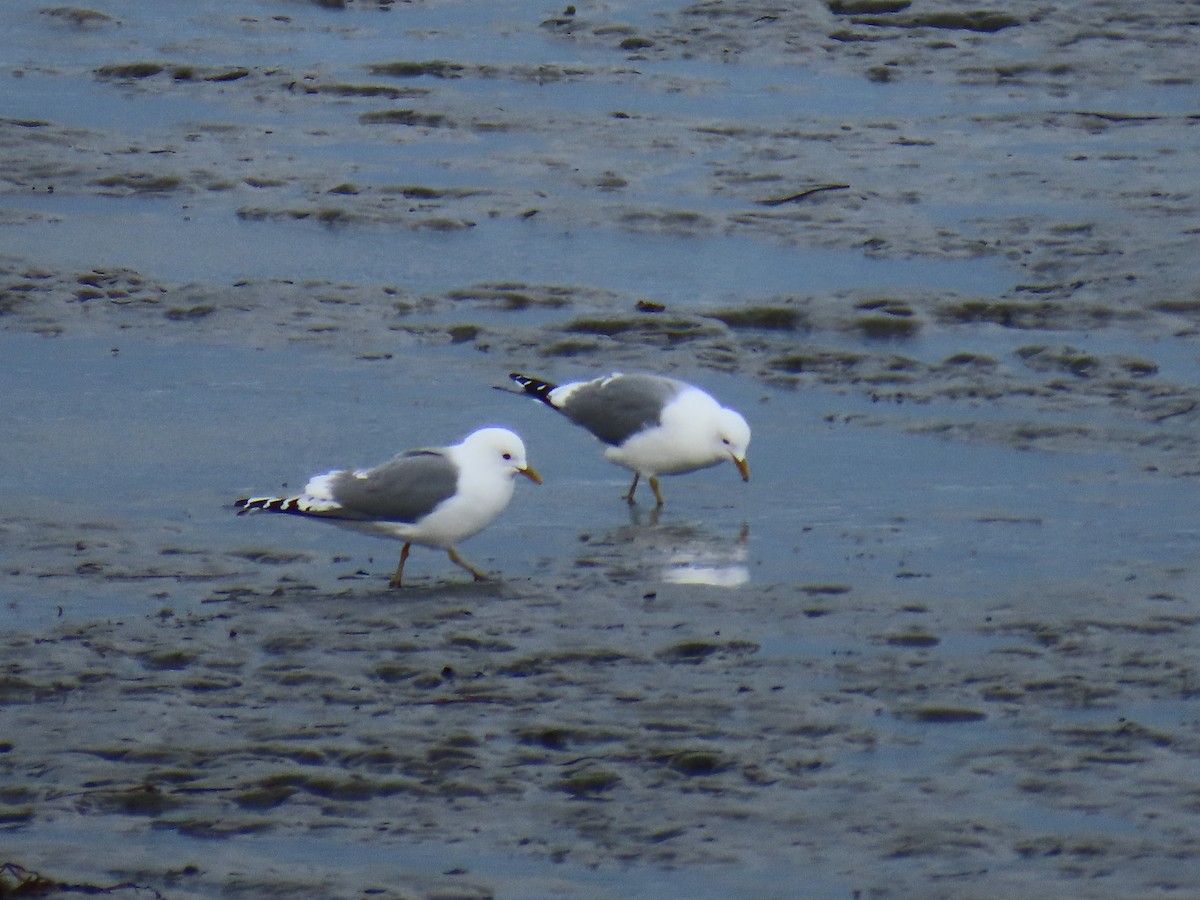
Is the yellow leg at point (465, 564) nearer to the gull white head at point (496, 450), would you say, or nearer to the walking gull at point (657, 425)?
the gull white head at point (496, 450)

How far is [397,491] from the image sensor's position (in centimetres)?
783

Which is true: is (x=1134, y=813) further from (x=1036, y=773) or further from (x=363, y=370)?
(x=363, y=370)

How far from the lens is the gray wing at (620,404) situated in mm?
8891

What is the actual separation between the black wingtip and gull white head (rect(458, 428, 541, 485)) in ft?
4.64

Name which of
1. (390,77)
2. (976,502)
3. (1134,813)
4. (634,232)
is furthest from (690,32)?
(1134,813)

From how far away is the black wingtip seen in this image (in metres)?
9.42

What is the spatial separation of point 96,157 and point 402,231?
2.63m

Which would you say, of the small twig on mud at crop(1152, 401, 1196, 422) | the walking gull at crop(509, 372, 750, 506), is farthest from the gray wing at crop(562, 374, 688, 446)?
the small twig on mud at crop(1152, 401, 1196, 422)

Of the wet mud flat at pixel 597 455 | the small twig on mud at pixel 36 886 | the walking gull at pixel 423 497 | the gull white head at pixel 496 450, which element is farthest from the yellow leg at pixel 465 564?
the small twig on mud at pixel 36 886

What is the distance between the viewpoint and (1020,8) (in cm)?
1683

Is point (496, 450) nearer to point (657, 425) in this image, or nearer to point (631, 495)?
point (657, 425)

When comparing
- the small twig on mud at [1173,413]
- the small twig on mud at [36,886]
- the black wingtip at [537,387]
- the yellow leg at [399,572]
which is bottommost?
the small twig on mud at [36,886]

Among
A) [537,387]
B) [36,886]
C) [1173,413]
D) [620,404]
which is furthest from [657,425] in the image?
[36,886]

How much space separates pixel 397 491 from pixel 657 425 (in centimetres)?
136
